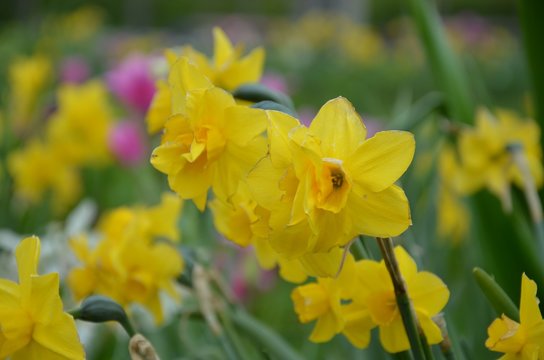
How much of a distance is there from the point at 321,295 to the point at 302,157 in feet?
0.46

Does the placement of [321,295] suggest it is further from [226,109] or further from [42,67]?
[42,67]

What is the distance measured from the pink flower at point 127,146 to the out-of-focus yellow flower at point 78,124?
0.33 meters

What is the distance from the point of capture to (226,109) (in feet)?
1.72

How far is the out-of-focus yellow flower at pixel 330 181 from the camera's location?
46 centimetres

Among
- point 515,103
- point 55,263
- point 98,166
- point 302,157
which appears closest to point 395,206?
point 302,157

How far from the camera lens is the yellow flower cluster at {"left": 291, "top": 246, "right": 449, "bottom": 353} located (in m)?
0.54

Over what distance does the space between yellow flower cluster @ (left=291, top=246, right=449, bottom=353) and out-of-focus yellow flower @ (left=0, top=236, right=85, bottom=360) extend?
169mm

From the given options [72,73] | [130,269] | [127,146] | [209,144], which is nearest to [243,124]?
[209,144]

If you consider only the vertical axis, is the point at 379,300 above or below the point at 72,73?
above

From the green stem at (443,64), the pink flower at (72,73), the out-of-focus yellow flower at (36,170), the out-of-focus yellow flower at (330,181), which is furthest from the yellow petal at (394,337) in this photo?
the pink flower at (72,73)

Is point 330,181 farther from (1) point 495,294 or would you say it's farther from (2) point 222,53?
(2) point 222,53

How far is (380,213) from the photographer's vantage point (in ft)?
1.53

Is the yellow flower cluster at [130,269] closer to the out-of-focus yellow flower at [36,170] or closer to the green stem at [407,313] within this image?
the green stem at [407,313]

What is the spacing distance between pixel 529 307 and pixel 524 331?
2 centimetres
